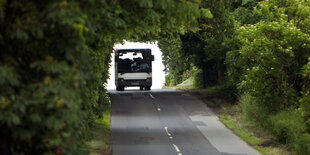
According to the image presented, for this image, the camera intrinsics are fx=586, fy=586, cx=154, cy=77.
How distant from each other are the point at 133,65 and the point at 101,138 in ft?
73.9

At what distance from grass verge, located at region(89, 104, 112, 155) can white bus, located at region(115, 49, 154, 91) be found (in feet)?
48.7

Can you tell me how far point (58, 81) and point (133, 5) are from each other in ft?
14.7

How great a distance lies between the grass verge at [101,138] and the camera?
893 inches

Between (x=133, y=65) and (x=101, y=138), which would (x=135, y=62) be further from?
(x=101, y=138)

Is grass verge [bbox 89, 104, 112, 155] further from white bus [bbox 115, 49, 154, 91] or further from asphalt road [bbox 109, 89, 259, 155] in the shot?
white bus [bbox 115, 49, 154, 91]

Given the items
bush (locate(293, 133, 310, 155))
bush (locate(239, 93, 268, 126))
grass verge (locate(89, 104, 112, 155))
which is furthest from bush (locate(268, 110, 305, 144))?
grass verge (locate(89, 104, 112, 155))

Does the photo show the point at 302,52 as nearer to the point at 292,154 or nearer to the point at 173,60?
the point at 292,154

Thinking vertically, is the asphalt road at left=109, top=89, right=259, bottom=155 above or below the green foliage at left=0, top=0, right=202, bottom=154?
below

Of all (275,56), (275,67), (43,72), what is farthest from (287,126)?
(43,72)

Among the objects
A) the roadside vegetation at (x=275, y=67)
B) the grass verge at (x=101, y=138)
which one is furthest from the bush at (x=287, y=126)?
the grass verge at (x=101, y=138)

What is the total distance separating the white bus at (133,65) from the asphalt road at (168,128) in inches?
226

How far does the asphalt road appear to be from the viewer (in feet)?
77.5

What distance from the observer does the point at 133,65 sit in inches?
1892

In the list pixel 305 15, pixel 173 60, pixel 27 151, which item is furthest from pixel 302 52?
pixel 173 60
